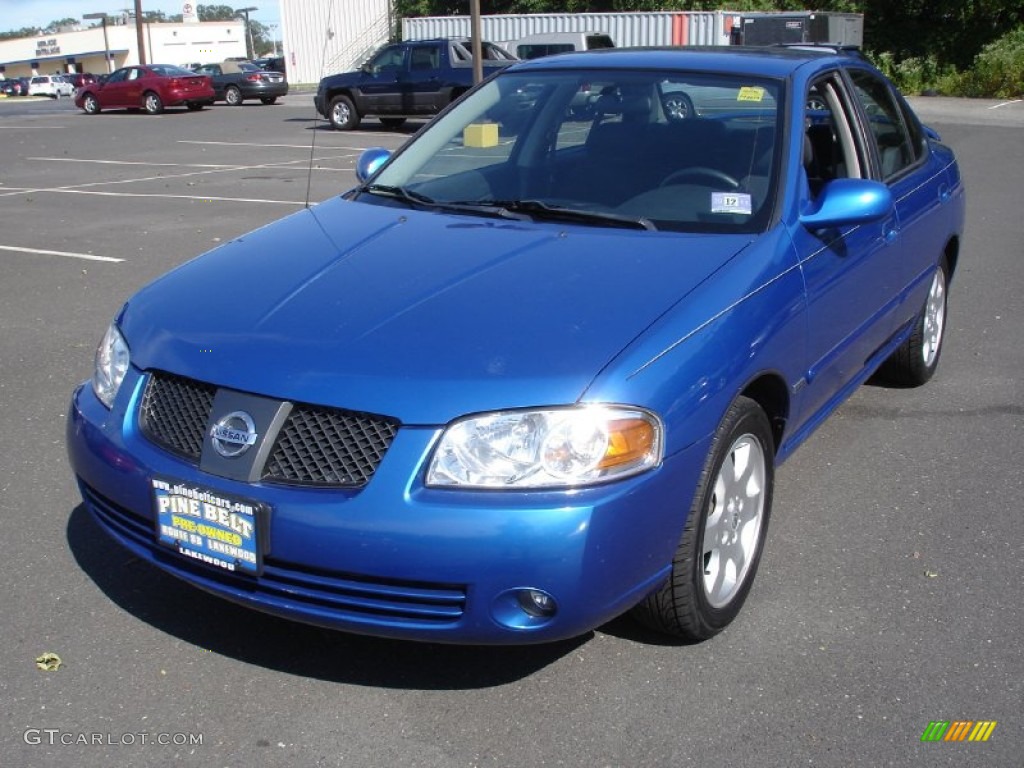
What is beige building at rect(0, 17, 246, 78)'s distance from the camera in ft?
293

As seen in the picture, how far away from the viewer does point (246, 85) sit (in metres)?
36.3

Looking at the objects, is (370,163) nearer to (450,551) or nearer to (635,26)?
(450,551)

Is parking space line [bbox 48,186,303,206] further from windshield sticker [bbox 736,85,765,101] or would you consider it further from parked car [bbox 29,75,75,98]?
parked car [bbox 29,75,75,98]

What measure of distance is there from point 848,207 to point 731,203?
0.39 m

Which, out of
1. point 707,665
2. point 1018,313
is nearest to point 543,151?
point 707,665

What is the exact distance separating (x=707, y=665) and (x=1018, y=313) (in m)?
5.14

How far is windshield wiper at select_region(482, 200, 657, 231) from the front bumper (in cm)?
113

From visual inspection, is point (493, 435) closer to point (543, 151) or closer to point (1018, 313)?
point (543, 151)

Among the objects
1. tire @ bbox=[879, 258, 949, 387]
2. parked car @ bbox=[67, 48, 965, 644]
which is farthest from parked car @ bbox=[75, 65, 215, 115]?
parked car @ bbox=[67, 48, 965, 644]

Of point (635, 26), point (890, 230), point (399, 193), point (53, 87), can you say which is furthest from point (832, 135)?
point (53, 87)

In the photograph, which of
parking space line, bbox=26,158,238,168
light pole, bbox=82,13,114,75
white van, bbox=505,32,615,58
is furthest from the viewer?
light pole, bbox=82,13,114,75

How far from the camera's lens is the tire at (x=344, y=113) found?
78.2 ft

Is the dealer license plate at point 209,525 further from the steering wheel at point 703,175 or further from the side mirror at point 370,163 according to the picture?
the side mirror at point 370,163

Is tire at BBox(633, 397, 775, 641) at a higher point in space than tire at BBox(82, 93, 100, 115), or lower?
higher
